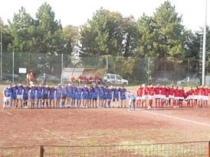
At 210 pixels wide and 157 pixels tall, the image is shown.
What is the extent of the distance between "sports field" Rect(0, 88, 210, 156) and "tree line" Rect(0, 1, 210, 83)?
38746 mm

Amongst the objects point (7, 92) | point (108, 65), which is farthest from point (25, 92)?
point (108, 65)

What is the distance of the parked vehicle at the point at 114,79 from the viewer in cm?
5614

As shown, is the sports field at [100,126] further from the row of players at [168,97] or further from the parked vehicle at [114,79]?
the parked vehicle at [114,79]

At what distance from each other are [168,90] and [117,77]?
93.8ft

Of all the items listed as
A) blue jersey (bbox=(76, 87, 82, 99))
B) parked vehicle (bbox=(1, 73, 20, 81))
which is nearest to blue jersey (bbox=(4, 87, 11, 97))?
blue jersey (bbox=(76, 87, 82, 99))

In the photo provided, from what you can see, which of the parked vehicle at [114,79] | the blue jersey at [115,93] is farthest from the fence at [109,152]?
the parked vehicle at [114,79]

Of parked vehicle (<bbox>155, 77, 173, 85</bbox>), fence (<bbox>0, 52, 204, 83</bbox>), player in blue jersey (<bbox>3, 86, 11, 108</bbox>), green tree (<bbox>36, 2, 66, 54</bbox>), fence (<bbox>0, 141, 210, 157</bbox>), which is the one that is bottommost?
fence (<bbox>0, 141, 210, 157</bbox>)

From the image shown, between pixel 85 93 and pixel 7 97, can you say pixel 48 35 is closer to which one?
pixel 85 93

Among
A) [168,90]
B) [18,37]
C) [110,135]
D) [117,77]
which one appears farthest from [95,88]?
[18,37]

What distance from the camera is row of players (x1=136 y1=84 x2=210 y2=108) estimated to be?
29.9 metres

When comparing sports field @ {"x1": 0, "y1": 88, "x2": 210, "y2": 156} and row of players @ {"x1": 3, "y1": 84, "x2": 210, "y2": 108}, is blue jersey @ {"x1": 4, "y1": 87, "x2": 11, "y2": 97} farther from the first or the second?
sports field @ {"x1": 0, "y1": 88, "x2": 210, "y2": 156}

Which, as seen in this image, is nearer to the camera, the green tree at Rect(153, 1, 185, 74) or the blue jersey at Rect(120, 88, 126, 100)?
the blue jersey at Rect(120, 88, 126, 100)

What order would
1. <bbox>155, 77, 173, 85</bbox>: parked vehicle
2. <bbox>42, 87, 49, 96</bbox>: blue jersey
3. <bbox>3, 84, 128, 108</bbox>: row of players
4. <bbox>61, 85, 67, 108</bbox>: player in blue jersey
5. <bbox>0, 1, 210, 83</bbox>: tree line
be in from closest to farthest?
<bbox>3, 84, 128, 108</bbox>: row of players, <bbox>42, 87, 49, 96</bbox>: blue jersey, <bbox>61, 85, 67, 108</bbox>: player in blue jersey, <bbox>155, 77, 173, 85</bbox>: parked vehicle, <bbox>0, 1, 210, 83</bbox>: tree line

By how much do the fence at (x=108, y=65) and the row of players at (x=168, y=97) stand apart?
25.1m
